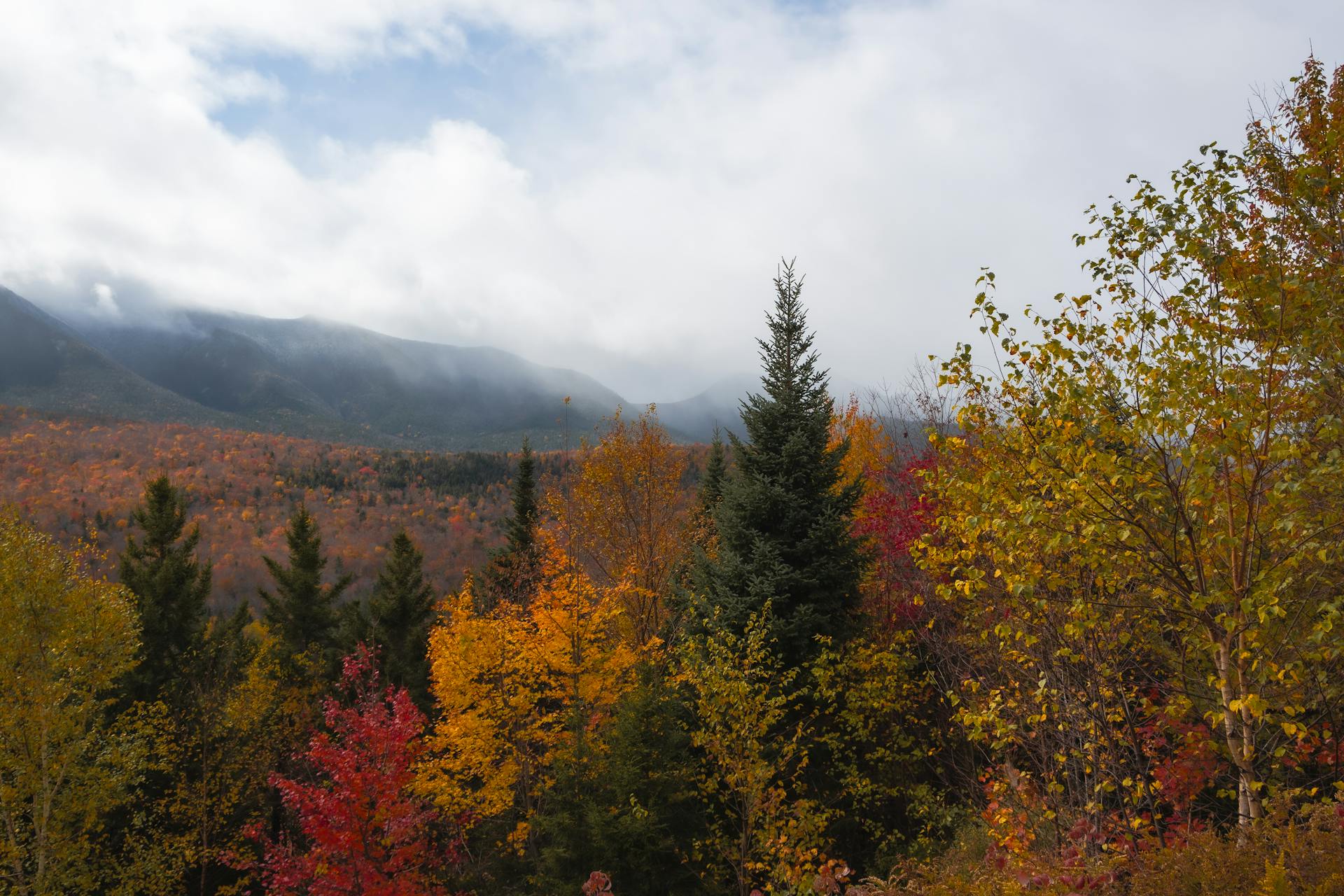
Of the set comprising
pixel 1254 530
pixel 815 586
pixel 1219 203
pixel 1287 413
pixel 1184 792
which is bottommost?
pixel 1184 792

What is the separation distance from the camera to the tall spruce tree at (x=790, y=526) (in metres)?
14.5

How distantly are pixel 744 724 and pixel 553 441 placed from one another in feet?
377

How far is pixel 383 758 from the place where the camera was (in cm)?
1498

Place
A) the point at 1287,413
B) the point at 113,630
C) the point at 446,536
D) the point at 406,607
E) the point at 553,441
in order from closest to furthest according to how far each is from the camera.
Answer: the point at 1287,413 → the point at 113,630 → the point at 406,607 → the point at 446,536 → the point at 553,441

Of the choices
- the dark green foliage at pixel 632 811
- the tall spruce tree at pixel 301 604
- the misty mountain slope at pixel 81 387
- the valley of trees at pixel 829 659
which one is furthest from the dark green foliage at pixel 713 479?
the misty mountain slope at pixel 81 387

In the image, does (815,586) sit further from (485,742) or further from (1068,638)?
(485,742)

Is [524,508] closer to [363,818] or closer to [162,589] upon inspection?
[162,589]

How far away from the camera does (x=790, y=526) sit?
1502 centimetres

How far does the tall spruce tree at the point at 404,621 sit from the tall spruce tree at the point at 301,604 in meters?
1.87

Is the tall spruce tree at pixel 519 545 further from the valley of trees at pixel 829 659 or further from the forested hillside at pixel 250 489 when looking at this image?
the forested hillside at pixel 250 489

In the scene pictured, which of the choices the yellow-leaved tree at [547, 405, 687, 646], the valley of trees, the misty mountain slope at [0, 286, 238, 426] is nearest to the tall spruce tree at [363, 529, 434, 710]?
the valley of trees

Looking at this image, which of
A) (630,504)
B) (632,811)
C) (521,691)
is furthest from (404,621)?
(632,811)

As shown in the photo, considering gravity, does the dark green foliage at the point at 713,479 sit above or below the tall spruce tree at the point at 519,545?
above

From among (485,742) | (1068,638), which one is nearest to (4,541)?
(485,742)
